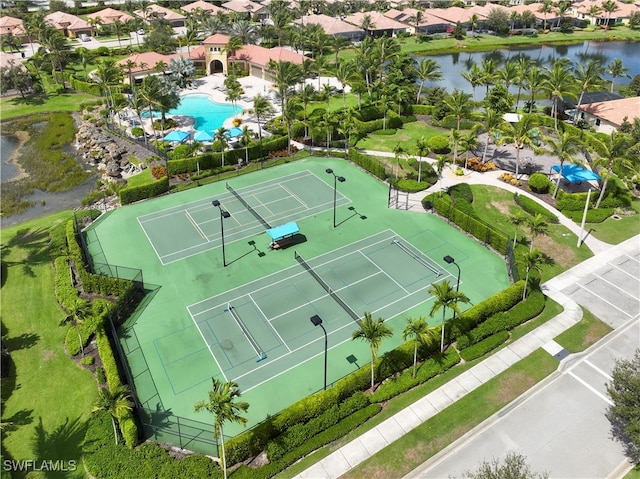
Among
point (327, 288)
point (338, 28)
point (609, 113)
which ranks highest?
point (338, 28)

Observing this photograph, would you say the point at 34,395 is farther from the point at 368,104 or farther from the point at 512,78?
the point at 512,78

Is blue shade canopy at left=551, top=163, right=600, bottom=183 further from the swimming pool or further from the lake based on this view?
the lake

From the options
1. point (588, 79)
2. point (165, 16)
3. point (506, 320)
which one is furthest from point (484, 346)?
point (165, 16)

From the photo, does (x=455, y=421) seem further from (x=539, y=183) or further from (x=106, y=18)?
(x=106, y=18)

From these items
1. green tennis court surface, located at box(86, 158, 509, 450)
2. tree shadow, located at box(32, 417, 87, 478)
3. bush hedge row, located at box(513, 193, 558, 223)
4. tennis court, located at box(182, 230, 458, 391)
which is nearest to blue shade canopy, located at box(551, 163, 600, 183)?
bush hedge row, located at box(513, 193, 558, 223)

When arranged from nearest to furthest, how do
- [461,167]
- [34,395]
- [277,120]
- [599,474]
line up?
[599,474] < [34,395] < [461,167] < [277,120]

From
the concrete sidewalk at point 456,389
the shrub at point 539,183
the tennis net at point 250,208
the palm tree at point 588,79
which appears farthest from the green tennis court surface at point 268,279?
the palm tree at point 588,79

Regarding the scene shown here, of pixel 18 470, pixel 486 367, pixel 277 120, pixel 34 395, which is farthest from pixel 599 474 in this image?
pixel 277 120
